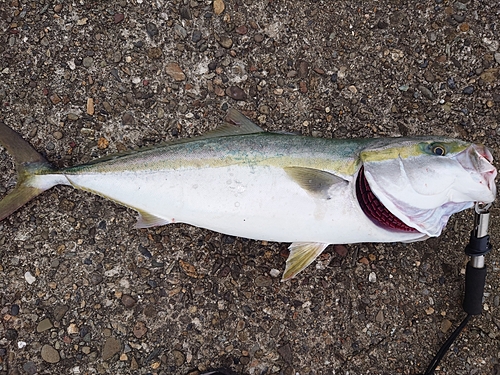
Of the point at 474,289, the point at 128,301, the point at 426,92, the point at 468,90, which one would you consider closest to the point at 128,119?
the point at 128,301

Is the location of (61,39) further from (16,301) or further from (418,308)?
(418,308)

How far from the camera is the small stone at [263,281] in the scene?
2727 mm

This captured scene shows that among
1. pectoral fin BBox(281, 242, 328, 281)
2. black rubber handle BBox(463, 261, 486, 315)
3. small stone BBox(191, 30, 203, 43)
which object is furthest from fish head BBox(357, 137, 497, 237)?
small stone BBox(191, 30, 203, 43)

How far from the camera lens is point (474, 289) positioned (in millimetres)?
2570

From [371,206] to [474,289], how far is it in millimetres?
968

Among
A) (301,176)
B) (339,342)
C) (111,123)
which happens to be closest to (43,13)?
(111,123)

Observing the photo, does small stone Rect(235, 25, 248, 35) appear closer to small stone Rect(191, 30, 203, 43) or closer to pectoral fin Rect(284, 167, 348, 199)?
small stone Rect(191, 30, 203, 43)

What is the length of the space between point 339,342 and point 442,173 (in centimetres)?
131

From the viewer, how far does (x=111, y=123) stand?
278 cm

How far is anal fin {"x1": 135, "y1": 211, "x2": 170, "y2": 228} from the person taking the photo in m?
2.47

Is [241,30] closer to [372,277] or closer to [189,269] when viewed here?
[189,269]

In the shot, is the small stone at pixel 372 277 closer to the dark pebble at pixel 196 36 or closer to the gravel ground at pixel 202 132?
the gravel ground at pixel 202 132

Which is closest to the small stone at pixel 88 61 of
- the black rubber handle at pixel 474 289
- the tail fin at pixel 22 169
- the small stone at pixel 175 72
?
the small stone at pixel 175 72

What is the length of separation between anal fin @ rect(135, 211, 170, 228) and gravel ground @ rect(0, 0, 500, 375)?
0.26 m
